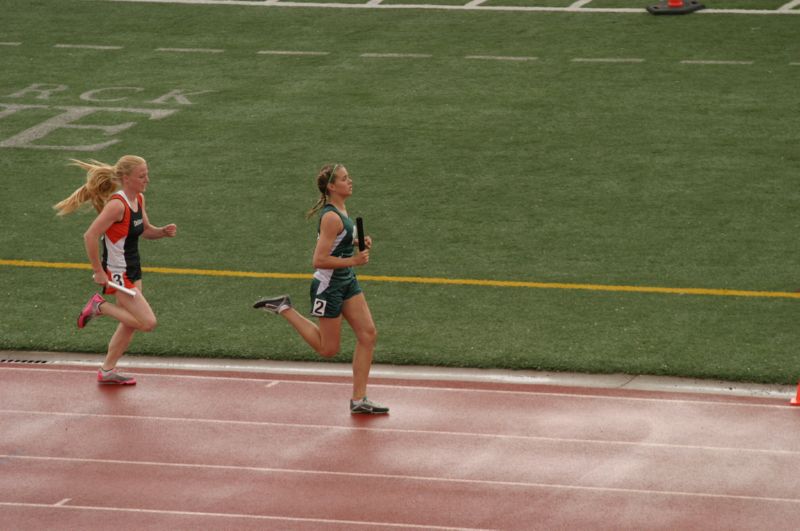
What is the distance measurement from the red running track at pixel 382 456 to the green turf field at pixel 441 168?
88cm

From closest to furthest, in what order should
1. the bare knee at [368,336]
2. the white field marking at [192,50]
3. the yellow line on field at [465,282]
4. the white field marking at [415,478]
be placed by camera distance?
1. the white field marking at [415,478]
2. the bare knee at [368,336]
3. the yellow line on field at [465,282]
4. the white field marking at [192,50]

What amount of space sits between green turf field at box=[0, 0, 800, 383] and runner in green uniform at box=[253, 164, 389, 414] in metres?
1.37

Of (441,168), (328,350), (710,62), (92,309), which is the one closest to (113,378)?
(92,309)

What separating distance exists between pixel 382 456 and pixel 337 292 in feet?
4.20

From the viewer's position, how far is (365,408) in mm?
10492

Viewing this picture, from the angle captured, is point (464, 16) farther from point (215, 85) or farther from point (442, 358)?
point (442, 358)

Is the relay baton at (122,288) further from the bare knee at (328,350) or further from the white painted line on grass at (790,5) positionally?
the white painted line on grass at (790,5)

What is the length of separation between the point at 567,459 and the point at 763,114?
10729 mm

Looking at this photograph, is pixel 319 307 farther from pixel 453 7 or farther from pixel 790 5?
pixel 790 5

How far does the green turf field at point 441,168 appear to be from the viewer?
12.5m

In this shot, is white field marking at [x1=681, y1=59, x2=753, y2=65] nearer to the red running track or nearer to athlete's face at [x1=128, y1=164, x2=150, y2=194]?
the red running track

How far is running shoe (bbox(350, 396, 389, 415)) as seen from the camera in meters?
10.5

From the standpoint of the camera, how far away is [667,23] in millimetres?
23812

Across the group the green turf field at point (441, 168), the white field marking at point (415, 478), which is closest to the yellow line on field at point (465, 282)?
the green turf field at point (441, 168)
